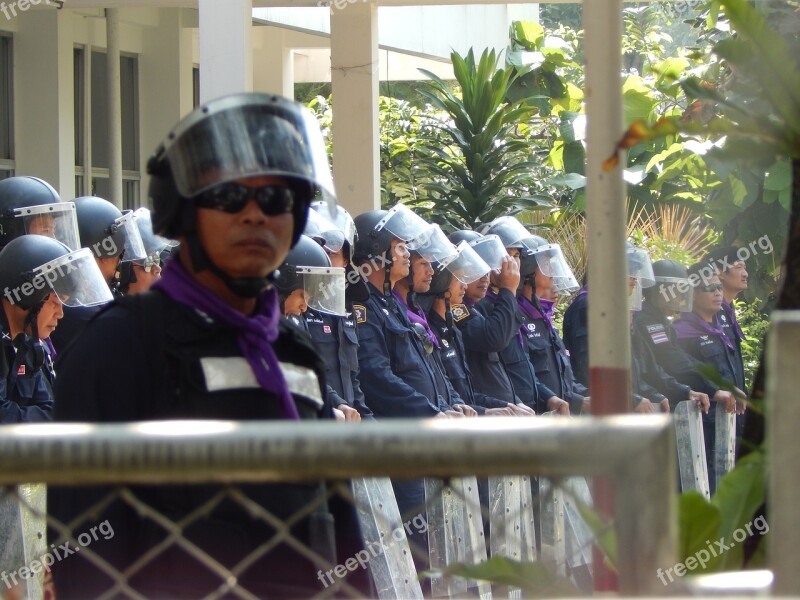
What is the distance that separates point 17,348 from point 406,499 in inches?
89.3

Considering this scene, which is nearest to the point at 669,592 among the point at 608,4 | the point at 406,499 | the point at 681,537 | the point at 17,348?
the point at 681,537

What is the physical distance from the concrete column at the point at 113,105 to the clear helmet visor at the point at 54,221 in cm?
627

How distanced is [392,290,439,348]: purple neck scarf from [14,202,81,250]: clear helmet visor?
73.5 inches

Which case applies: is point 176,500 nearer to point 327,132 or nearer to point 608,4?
point 608,4

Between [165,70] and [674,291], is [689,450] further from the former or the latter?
[165,70]

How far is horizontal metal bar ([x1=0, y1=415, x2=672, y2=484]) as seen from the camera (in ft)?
4.13

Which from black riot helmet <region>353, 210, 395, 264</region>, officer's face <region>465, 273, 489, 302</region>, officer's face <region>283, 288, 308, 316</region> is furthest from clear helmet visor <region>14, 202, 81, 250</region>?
officer's face <region>465, 273, 489, 302</region>

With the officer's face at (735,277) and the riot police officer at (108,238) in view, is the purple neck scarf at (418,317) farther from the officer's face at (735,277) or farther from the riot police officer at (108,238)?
the officer's face at (735,277)

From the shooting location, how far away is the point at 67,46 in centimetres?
1197

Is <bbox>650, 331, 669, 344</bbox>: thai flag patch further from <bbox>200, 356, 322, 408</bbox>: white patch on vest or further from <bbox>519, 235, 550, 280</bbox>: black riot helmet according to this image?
<bbox>200, 356, 322, 408</bbox>: white patch on vest

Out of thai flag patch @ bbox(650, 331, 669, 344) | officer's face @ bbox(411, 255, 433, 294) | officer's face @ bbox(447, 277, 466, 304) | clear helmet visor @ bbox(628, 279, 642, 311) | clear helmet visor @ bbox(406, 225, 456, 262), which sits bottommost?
thai flag patch @ bbox(650, 331, 669, 344)

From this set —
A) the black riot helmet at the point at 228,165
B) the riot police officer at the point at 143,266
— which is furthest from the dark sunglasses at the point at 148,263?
the black riot helmet at the point at 228,165

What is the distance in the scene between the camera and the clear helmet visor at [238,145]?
7.72ft

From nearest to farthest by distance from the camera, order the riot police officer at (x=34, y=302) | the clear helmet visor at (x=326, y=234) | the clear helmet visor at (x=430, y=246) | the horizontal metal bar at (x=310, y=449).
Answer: the horizontal metal bar at (x=310, y=449), the riot police officer at (x=34, y=302), the clear helmet visor at (x=326, y=234), the clear helmet visor at (x=430, y=246)
